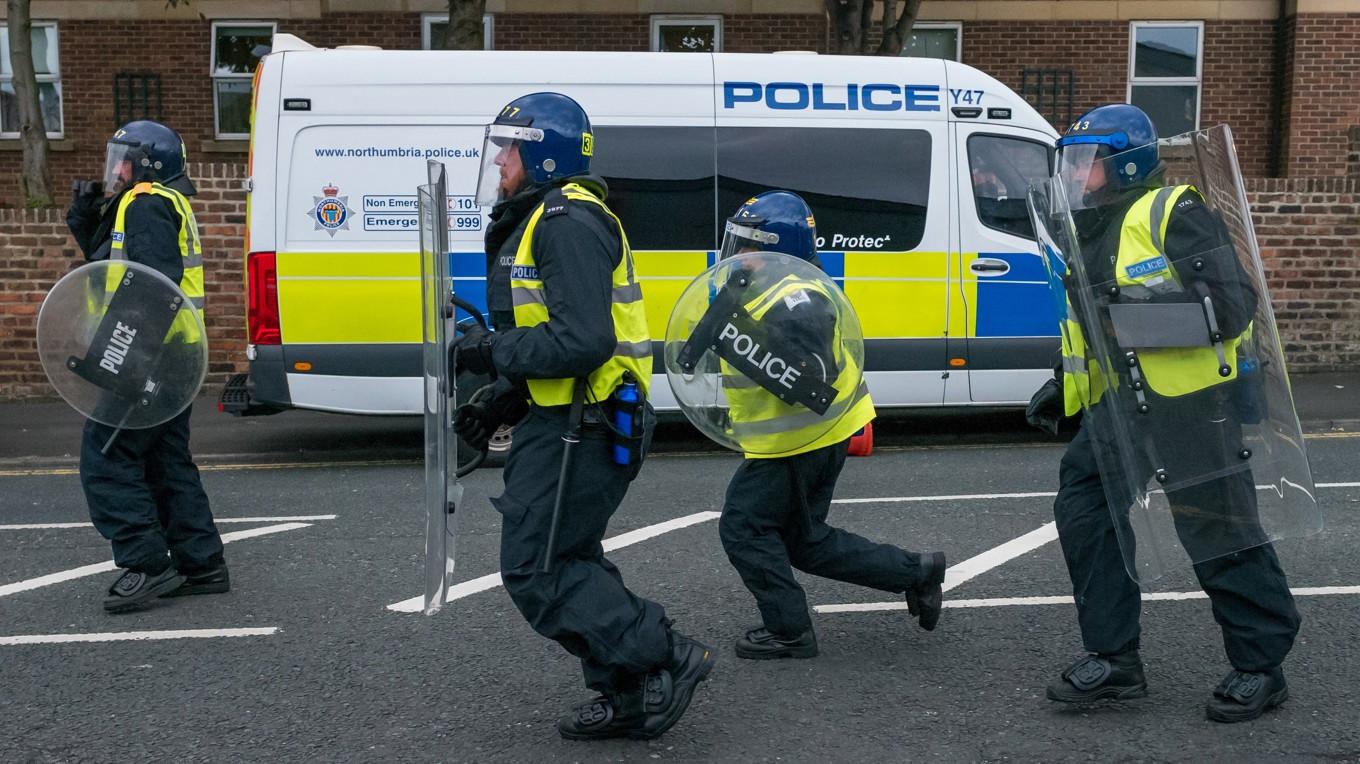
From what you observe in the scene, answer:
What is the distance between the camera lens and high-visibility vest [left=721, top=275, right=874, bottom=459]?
4.33 meters

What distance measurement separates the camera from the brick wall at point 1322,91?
15156mm

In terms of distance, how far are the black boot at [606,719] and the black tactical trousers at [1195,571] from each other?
4.44 ft

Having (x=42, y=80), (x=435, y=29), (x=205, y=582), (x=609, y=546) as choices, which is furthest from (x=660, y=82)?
(x=42, y=80)

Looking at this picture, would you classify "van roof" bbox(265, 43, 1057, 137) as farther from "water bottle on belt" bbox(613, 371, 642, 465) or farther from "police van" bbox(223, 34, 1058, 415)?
"water bottle on belt" bbox(613, 371, 642, 465)

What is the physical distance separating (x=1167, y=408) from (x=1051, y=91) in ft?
41.4

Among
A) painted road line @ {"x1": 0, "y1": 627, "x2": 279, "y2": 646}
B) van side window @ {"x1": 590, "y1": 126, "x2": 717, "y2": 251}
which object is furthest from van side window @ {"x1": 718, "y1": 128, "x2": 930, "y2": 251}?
painted road line @ {"x1": 0, "y1": 627, "x2": 279, "y2": 646}

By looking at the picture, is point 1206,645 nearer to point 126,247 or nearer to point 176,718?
point 176,718

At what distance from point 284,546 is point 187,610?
111 cm

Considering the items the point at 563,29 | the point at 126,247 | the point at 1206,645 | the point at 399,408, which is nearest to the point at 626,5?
the point at 563,29

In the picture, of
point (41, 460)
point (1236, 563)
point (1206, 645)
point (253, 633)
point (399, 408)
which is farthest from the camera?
point (41, 460)

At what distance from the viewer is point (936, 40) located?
51.9 feet

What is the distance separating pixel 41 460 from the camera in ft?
30.3

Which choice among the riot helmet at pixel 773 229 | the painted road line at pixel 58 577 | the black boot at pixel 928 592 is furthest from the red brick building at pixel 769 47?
the black boot at pixel 928 592

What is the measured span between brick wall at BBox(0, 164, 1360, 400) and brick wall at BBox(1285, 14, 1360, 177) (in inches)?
112
